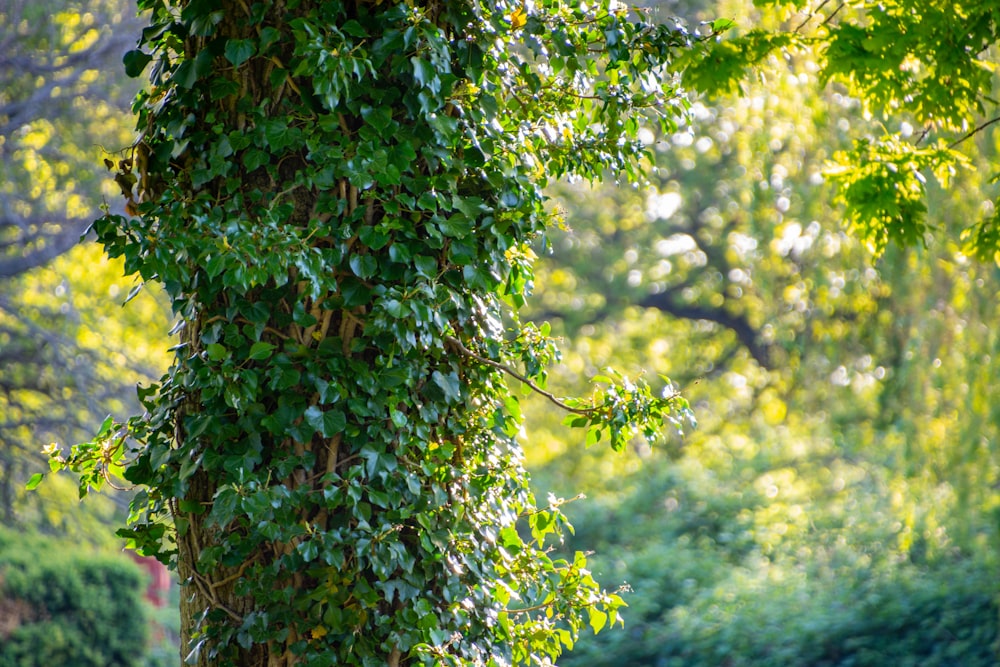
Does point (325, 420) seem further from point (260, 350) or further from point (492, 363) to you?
point (492, 363)

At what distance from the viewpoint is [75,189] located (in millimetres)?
8695

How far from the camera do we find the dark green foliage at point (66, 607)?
336 inches

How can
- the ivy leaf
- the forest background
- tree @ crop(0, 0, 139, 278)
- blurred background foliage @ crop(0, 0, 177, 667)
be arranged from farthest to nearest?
1. blurred background foliage @ crop(0, 0, 177, 667)
2. tree @ crop(0, 0, 139, 278)
3. the forest background
4. the ivy leaf

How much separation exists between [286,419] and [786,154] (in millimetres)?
7869

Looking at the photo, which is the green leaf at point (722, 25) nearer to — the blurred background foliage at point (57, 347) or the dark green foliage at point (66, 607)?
the blurred background foliage at point (57, 347)

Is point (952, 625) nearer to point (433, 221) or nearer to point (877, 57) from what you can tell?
point (877, 57)

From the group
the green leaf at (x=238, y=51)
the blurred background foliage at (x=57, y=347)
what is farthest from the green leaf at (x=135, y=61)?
the blurred background foliage at (x=57, y=347)

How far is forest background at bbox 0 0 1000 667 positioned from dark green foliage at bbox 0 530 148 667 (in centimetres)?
2

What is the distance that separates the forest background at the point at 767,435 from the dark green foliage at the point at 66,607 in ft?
0.06

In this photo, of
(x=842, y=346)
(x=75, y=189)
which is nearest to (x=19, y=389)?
(x=75, y=189)

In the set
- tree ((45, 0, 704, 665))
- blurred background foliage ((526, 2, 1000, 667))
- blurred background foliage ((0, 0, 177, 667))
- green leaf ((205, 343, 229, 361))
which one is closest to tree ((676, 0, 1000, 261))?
blurred background foliage ((526, 2, 1000, 667))

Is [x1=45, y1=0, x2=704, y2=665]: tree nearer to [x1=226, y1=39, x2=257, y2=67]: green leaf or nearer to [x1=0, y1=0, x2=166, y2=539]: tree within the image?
[x1=226, y1=39, x2=257, y2=67]: green leaf

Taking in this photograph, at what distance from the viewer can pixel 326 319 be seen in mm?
2396

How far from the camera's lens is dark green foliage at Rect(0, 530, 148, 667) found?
28.0 feet
